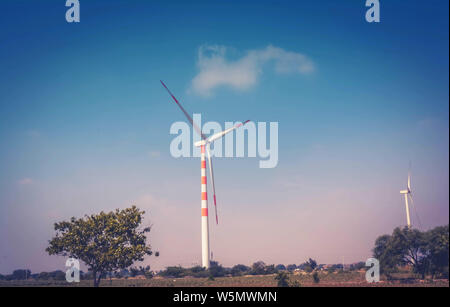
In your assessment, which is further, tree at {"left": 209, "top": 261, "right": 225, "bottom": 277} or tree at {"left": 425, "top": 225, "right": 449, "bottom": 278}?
tree at {"left": 209, "top": 261, "right": 225, "bottom": 277}

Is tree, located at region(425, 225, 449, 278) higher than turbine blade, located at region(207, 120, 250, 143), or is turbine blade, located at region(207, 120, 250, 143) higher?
turbine blade, located at region(207, 120, 250, 143)

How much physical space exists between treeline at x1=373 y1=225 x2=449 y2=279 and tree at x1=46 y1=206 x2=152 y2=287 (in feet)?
175

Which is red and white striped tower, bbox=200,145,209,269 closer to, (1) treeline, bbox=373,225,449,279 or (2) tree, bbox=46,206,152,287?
(2) tree, bbox=46,206,152,287

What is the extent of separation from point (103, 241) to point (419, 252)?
70.3 meters

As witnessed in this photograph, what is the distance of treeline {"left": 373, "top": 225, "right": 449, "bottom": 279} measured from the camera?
299 ft

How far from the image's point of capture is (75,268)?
97625mm

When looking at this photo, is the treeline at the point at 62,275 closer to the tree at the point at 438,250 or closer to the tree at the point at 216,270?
the tree at the point at 216,270

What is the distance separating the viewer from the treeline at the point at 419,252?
299 ft

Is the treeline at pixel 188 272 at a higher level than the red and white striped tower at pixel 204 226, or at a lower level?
lower

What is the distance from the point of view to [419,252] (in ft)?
308

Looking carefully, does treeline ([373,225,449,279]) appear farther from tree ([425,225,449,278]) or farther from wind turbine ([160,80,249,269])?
wind turbine ([160,80,249,269])

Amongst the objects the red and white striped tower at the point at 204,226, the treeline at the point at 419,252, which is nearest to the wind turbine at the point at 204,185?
the red and white striped tower at the point at 204,226

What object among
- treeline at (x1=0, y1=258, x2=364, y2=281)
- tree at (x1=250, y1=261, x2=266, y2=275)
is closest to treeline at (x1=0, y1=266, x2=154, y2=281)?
treeline at (x1=0, y1=258, x2=364, y2=281)

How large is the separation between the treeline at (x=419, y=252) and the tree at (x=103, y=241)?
53409 mm
